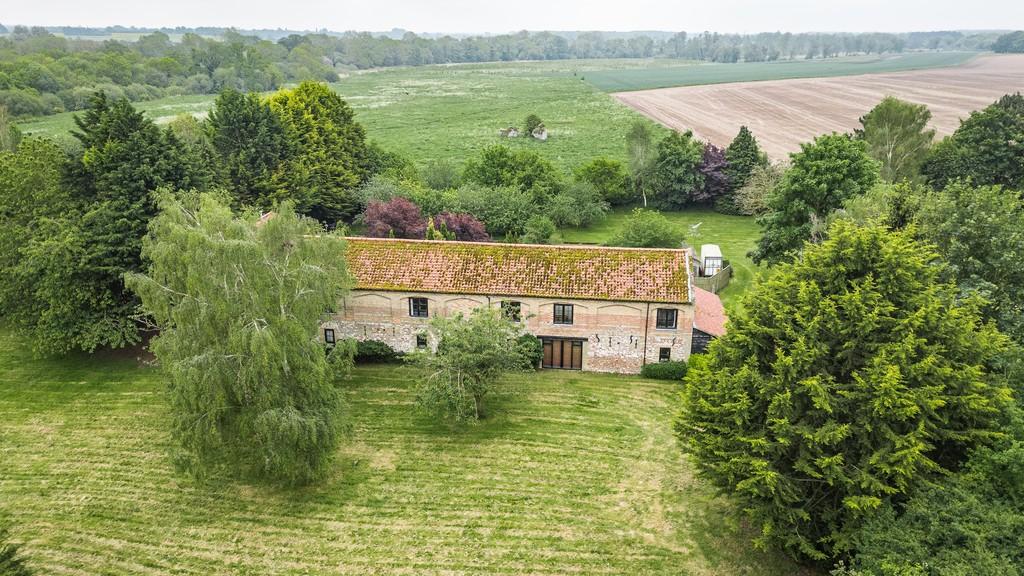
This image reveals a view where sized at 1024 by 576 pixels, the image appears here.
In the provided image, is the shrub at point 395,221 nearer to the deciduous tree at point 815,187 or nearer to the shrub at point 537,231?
the shrub at point 537,231

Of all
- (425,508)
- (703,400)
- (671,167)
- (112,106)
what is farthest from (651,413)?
(671,167)

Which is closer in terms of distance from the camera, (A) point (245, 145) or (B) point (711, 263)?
(B) point (711, 263)

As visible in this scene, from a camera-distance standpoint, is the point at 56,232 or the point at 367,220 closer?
the point at 56,232

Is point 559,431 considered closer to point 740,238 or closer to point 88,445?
point 88,445

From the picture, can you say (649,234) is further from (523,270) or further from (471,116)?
(471,116)

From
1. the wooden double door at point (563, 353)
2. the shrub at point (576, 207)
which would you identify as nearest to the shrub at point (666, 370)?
the wooden double door at point (563, 353)

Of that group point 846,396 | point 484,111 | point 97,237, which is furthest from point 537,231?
point 484,111

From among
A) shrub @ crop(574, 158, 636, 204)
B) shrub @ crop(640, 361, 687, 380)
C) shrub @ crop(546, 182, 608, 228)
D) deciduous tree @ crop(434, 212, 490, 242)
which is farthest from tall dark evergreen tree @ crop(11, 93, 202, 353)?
shrub @ crop(574, 158, 636, 204)
